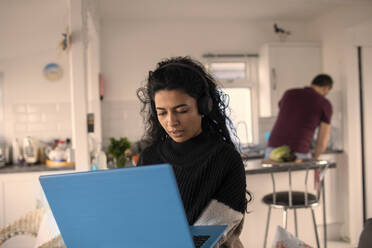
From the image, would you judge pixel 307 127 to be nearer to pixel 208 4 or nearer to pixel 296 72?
pixel 296 72

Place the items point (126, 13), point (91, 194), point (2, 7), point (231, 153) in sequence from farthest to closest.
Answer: point (126, 13), point (2, 7), point (231, 153), point (91, 194)

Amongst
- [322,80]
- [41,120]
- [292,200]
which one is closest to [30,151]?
[41,120]

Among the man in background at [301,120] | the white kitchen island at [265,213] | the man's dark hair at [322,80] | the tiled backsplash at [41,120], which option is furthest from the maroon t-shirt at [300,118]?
the tiled backsplash at [41,120]

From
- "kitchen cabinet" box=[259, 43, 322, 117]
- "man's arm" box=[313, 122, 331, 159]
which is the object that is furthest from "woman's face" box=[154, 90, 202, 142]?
"kitchen cabinet" box=[259, 43, 322, 117]

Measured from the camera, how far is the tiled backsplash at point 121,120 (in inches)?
172

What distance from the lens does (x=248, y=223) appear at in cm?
279

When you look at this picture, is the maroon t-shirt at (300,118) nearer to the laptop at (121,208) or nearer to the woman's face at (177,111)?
the woman's face at (177,111)

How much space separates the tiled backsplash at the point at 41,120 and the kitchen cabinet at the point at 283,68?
239 centimetres

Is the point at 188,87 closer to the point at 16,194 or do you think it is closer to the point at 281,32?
the point at 16,194

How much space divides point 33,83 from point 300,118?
288cm

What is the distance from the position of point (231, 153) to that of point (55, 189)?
44cm

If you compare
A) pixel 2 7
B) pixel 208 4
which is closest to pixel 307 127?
pixel 208 4

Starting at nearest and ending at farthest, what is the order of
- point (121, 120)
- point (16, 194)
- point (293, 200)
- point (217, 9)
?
point (293, 200), point (16, 194), point (217, 9), point (121, 120)

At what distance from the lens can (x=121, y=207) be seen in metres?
0.58
